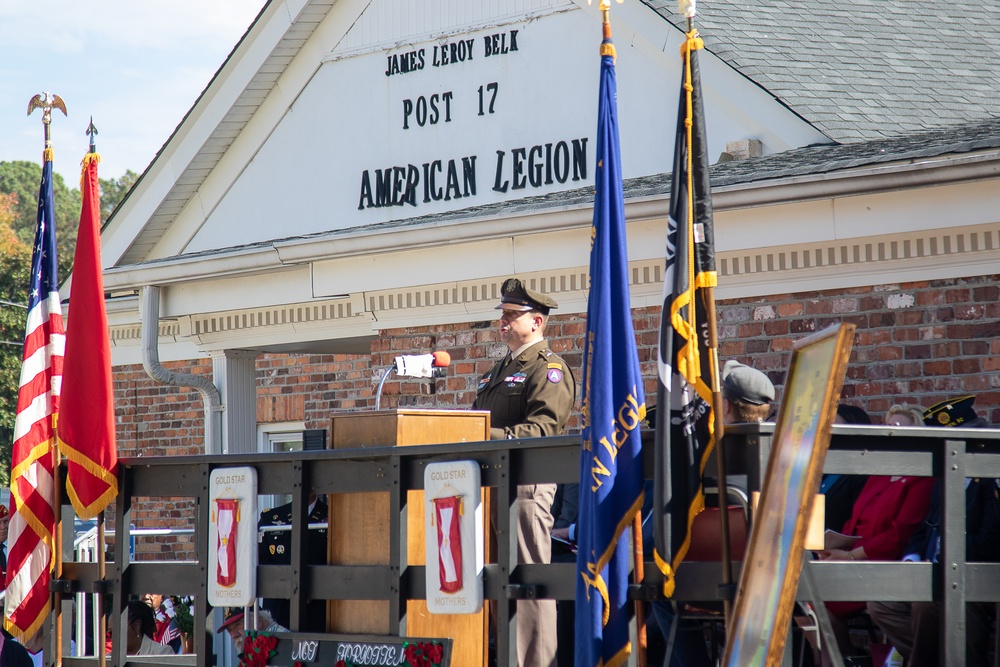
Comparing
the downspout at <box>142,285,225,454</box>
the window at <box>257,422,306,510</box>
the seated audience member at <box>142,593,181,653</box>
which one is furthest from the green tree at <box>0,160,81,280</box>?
the seated audience member at <box>142,593,181,653</box>

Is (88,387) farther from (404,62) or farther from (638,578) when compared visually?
(404,62)

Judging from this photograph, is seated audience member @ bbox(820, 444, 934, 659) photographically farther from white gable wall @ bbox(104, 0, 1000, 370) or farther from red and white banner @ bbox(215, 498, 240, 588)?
red and white banner @ bbox(215, 498, 240, 588)

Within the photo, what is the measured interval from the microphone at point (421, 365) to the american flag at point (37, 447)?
6.08 feet

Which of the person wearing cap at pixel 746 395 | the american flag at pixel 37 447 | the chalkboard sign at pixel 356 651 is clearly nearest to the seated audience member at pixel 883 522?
the person wearing cap at pixel 746 395

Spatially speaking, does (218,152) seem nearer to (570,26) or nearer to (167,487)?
(570,26)

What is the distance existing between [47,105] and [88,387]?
5.34 feet

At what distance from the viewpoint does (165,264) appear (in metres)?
10.1

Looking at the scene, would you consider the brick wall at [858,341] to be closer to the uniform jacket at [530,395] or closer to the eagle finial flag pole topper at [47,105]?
the uniform jacket at [530,395]

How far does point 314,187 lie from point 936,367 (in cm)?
604

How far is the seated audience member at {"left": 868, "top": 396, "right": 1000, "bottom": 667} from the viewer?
457cm

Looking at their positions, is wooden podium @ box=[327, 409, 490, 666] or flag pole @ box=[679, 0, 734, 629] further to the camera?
wooden podium @ box=[327, 409, 490, 666]

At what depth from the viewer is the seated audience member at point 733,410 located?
4.91 m

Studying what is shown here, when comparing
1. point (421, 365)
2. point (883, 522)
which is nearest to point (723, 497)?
point (883, 522)

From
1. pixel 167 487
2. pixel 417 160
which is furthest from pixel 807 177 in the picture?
pixel 417 160
